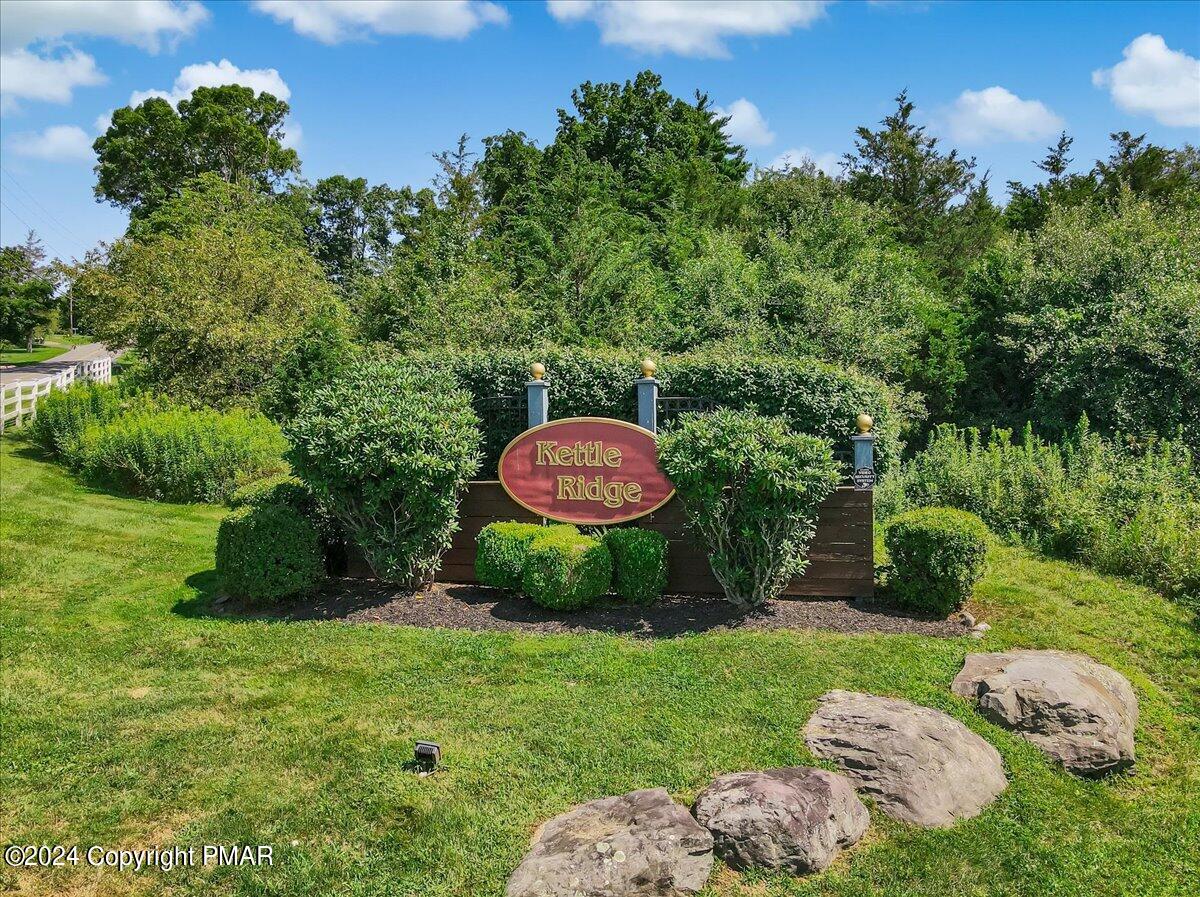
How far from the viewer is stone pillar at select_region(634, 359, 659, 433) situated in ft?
27.4

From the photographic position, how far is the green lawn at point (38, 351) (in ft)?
134

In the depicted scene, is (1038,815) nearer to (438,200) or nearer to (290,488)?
(290,488)

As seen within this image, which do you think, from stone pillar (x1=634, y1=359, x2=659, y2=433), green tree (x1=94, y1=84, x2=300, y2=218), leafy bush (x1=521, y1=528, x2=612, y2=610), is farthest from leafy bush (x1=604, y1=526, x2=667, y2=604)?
green tree (x1=94, y1=84, x2=300, y2=218)

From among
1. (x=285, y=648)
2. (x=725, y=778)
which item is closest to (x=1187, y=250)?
(x=725, y=778)

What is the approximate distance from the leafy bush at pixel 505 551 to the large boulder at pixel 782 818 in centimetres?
364

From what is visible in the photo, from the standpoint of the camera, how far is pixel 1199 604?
7.09 metres

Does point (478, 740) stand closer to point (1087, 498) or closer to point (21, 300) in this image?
point (1087, 498)

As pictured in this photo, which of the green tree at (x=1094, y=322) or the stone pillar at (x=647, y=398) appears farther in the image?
the green tree at (x=1094, y=322)

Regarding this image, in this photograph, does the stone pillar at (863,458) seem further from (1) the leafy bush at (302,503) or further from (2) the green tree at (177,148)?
(2) the green tree at (177,148)

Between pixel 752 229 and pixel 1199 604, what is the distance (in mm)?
15760

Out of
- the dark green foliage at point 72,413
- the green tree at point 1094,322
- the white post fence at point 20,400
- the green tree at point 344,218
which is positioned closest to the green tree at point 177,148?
the green tree at point 344,218

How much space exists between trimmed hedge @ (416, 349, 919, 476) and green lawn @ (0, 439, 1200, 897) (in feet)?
7.27

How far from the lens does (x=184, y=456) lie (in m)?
12.6

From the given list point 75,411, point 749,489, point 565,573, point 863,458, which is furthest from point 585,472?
point 75,411
